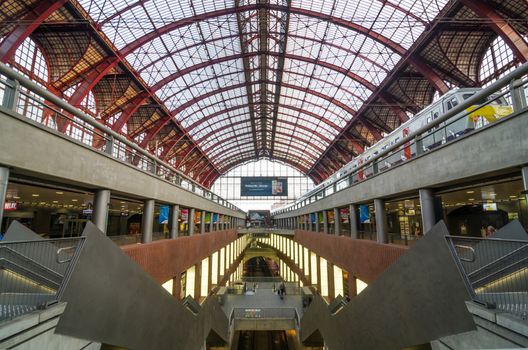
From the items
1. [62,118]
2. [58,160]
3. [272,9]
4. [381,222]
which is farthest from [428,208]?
[272,9]

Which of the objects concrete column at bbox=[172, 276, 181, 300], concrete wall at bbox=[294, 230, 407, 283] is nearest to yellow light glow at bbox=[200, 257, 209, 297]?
concrete column at bbox=[172, 276, 181, 300]

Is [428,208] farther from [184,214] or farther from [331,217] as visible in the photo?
[184,214]

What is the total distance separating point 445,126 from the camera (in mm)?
8578

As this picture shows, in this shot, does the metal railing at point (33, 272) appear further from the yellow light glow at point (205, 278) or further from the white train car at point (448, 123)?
the yellow light glow at point (205, 278)

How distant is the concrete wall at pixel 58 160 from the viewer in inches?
248

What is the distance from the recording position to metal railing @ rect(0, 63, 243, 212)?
6309 millimetres

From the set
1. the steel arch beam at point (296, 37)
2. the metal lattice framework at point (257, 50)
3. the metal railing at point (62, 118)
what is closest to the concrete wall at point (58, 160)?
the metal railing at point (62, 118)

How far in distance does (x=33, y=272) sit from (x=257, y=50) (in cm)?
3481

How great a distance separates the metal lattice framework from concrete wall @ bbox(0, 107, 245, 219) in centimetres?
1455

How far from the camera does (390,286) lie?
304 inches

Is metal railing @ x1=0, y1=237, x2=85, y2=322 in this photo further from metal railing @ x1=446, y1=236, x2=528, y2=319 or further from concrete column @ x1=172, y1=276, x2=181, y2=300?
concrete column @ x1=172, y1=276, x2=181, y2=300

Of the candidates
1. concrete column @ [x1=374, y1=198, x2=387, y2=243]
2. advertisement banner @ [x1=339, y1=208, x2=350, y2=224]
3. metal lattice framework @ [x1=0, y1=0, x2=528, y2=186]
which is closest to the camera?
concrete column @ [x1=374, y1=198, x2=387, y2=243]

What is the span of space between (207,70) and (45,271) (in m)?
35.4

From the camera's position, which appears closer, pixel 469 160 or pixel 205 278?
pixel 469 160
